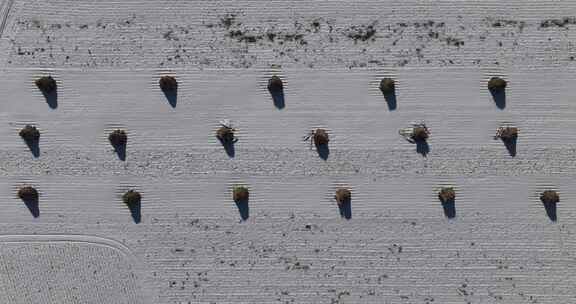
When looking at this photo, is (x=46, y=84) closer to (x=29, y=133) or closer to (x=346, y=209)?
Answer: (x=29, y=133)

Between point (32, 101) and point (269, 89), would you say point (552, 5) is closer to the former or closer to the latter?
point (269, 89)

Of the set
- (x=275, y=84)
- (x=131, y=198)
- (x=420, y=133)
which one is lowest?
(x=131, y=198)

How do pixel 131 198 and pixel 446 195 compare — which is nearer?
pixel 446 195

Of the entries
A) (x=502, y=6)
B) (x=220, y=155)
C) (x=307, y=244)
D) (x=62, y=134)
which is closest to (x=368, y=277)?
(x=307, y=244)

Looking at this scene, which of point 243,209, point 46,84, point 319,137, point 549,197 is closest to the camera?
point 549,197

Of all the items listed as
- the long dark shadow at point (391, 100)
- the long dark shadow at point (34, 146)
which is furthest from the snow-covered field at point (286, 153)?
the long dark shadow at point (391, 100)

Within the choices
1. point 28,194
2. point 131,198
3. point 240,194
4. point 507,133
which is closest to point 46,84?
point 28,194
